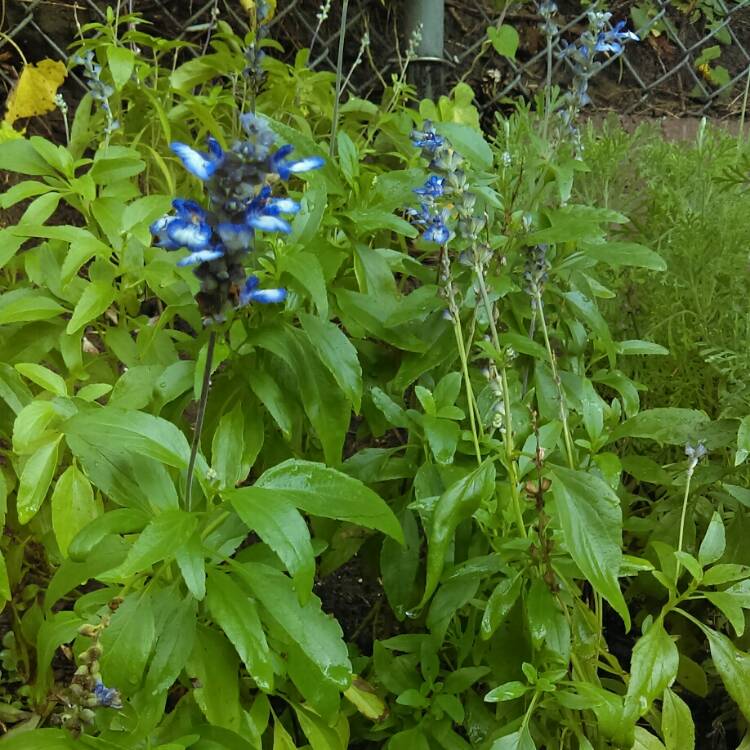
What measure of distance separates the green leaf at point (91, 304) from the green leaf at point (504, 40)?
1909mm

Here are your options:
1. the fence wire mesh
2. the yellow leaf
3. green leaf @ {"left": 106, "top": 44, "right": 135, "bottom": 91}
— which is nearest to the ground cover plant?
green leaf @ {"left": 106, "top": 44, "right": 135, "bottom": 91}

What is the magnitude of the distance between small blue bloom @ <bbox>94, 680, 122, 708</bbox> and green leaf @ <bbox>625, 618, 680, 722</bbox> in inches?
25.1

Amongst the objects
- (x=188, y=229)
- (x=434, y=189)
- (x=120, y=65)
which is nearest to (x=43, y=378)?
(x=188, y=229)

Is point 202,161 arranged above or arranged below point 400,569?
above

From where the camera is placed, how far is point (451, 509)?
3.54 feet

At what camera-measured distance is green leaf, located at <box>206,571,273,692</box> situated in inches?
36.6

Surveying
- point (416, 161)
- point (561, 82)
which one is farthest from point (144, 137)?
Result: point (561, 82)

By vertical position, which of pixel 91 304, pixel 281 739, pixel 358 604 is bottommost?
pixel 358 604

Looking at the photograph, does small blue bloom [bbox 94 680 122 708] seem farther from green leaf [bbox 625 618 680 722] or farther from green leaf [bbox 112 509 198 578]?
green leaf [bbox 625 618 680 722]

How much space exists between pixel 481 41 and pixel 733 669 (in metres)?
2.76

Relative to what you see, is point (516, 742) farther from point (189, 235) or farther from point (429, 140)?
point (429, 140)

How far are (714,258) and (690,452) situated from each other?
2.16 ft

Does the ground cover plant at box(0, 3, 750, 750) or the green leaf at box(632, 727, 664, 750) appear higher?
the ground cover plant at box(0, 3, 750, 750)

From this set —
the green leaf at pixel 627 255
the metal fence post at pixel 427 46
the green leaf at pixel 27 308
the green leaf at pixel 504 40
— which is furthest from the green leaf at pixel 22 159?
the green leaf at pixel 504 40
